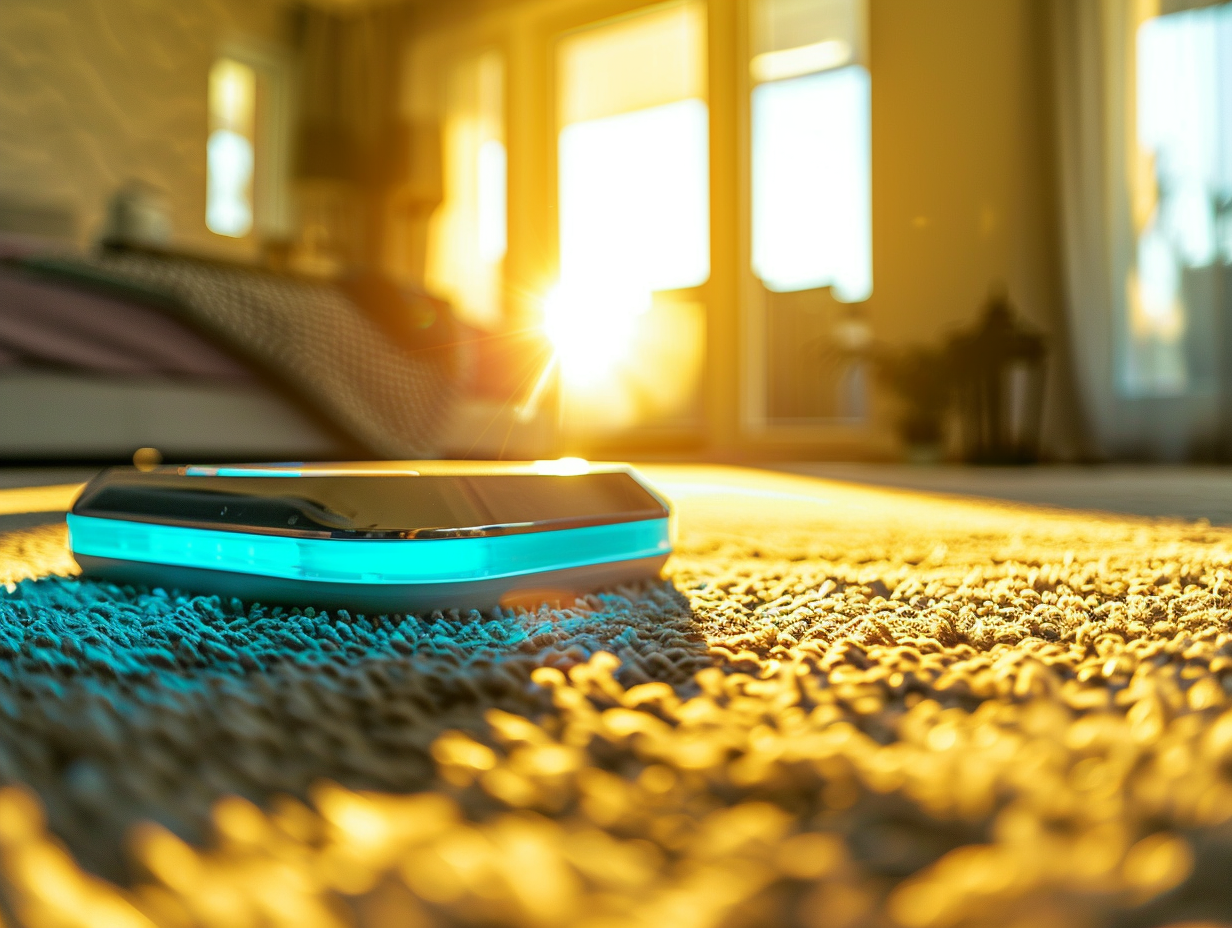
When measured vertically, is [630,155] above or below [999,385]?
above

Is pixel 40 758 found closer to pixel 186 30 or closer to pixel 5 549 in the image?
pixel 5 549

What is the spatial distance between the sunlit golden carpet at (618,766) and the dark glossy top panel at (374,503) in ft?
0.11

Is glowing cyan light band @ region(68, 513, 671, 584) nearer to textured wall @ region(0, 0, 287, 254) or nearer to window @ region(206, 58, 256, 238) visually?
textured wall @ region(0, 0, 287, 254)

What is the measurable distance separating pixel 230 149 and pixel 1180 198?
4.18 m

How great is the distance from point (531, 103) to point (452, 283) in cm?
102

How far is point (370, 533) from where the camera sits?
0.30 metres

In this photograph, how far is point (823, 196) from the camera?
362cm

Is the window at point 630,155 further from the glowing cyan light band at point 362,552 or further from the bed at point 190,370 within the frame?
the glowing cyan light band at point 362,552

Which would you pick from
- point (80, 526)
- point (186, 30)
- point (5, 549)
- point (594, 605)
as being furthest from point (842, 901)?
point (186, 30)

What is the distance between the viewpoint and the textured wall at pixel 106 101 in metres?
3.60

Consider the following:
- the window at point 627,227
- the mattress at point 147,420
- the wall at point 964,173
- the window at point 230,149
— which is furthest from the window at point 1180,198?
the window at point 230,149

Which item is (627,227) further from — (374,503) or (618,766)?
(618,766)

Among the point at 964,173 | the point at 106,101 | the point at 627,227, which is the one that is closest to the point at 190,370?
the point at 964,173

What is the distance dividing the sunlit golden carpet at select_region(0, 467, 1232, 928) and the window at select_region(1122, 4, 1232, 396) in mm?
2952
